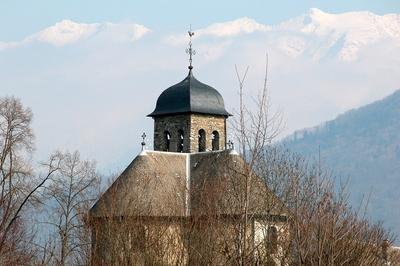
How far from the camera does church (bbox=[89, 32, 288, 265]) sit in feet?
102

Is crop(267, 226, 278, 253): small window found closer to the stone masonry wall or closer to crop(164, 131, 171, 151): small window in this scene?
the stone masonry wall

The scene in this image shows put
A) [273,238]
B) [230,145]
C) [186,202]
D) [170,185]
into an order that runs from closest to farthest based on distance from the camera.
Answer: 1. [273,238]
2. [186,202]
3. [170,185]
4. [230,145]

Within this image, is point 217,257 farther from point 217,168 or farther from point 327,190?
point 217,168

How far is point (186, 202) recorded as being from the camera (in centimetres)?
5156

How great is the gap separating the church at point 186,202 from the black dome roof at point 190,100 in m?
0.06

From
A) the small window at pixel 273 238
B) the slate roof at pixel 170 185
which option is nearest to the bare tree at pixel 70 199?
the slate roof at pixel 170 185

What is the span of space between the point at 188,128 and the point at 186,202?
1416cm

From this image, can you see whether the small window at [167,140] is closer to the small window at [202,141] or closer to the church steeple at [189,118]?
the church steeple at [189,118]

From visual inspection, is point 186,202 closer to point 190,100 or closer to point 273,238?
point 190,100

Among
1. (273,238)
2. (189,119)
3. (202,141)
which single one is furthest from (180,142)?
(273,238)

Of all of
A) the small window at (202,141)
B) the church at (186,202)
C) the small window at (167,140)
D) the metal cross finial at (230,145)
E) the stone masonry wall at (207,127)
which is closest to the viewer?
the church at (186,202)

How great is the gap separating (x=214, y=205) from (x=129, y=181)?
12364mm

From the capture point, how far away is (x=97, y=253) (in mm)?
43500

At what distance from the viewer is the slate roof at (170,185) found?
46562 millimetres
